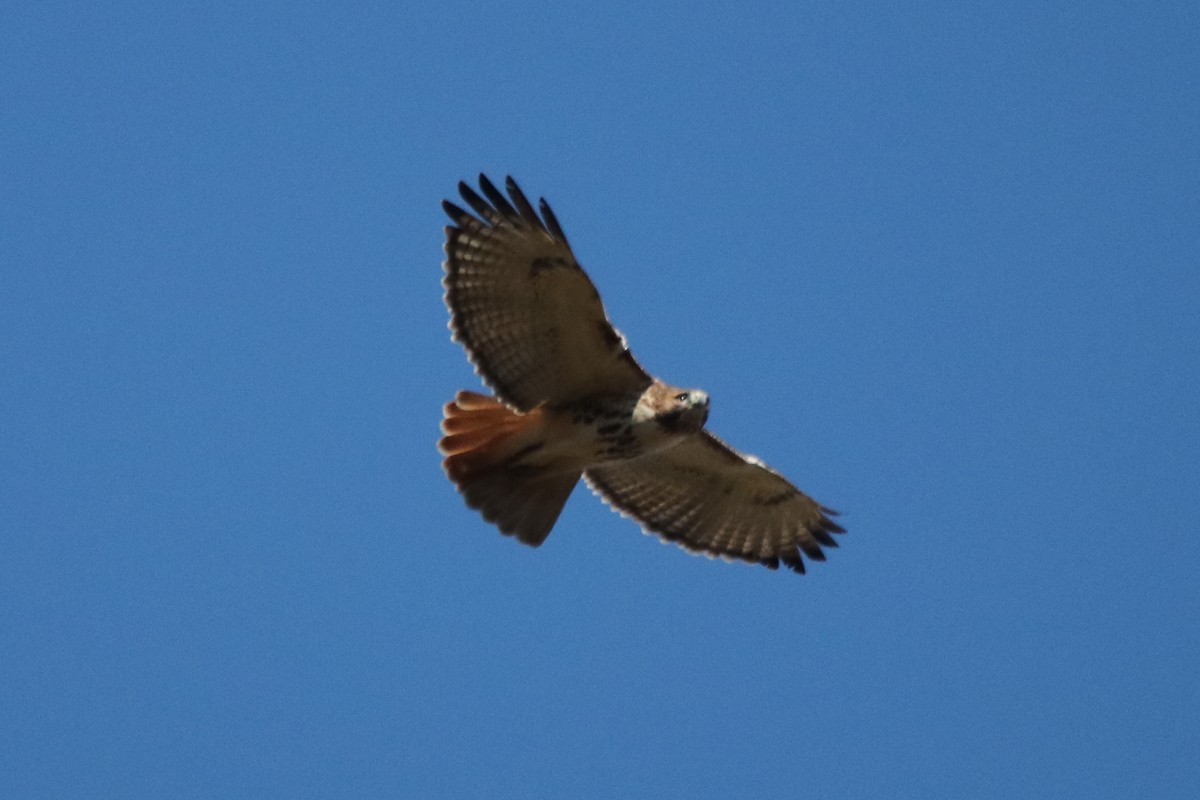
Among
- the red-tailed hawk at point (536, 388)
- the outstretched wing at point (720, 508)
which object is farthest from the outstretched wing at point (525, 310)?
the outstretched wing at point (720, 508)

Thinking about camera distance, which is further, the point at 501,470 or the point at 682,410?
the point at 501,470

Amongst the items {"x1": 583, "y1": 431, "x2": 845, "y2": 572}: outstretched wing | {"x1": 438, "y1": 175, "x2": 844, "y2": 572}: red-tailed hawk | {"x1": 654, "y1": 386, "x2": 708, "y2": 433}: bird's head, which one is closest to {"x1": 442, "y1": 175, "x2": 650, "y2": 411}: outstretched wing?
{"x1": 438, "y1": 175, "x2": 844, "y2": 572}: red-tailed hawk

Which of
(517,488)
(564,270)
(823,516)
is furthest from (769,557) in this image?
(564,270)

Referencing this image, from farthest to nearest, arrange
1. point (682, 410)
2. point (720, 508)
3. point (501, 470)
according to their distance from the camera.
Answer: point (720, 508) → point (501, 470) → point (682, 410)

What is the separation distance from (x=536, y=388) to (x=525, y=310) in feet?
1.75

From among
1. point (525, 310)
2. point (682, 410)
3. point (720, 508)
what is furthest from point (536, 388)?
→ point (720, 508)

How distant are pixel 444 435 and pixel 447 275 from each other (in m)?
0.98

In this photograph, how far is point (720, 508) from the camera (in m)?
12.0

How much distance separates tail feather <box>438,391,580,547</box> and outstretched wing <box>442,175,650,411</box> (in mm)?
153

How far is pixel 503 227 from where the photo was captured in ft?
32.9

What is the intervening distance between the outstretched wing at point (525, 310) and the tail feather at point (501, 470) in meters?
0.15

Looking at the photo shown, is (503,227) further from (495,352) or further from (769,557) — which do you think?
(769,557)

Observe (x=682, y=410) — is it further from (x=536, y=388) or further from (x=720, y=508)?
(x=720, y=508)

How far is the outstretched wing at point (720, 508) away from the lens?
11758 mm
